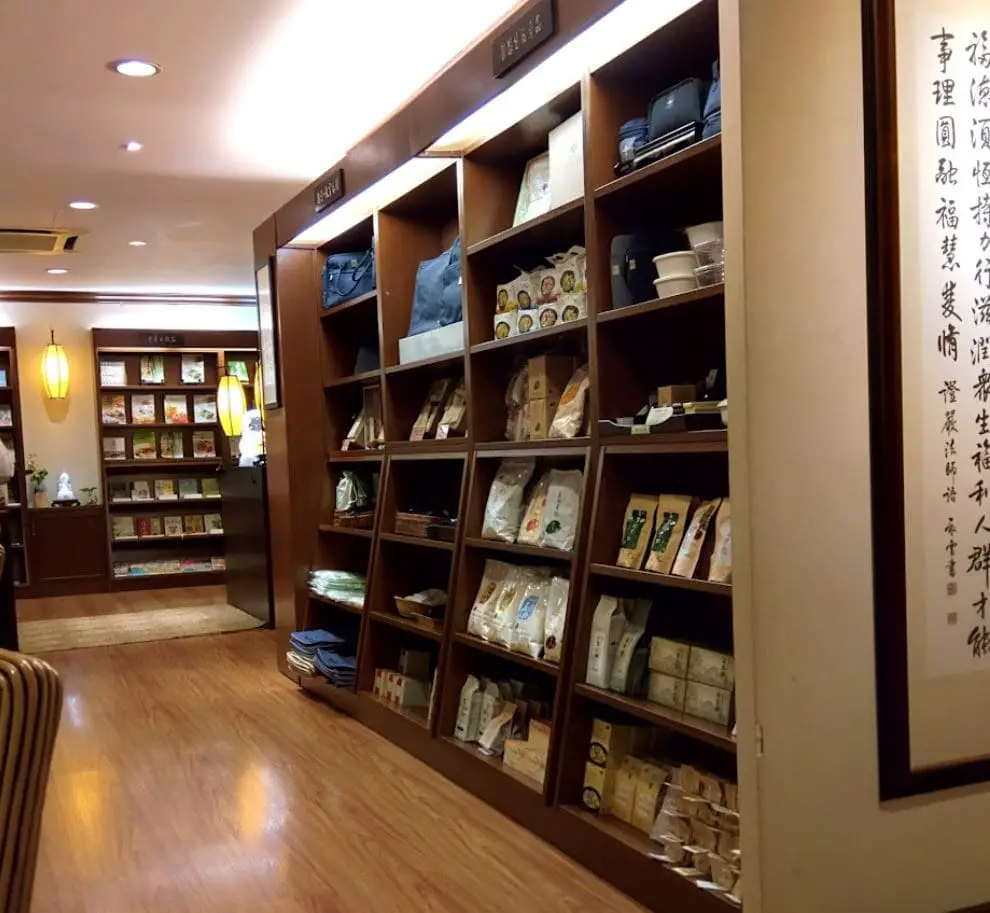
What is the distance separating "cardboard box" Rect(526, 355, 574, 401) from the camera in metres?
2.99

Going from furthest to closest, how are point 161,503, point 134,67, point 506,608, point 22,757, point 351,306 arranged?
point 161,503, point 351,306, point 134,67, point 506,608, point 22,757

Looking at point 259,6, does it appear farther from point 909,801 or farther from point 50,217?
point 50,217

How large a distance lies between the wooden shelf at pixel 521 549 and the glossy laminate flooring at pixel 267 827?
2.59 feet

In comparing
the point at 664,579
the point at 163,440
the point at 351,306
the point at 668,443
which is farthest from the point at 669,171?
the point at 163,440

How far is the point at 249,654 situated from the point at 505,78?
3.75 metres

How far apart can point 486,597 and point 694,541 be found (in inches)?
42.0

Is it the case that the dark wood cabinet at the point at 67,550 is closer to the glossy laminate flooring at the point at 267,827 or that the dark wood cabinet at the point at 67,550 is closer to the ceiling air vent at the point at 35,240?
the ceiling air vent at the point at 35,240

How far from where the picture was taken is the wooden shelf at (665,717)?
215 cm

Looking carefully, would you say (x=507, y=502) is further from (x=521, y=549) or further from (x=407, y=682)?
(x=407, y=682)

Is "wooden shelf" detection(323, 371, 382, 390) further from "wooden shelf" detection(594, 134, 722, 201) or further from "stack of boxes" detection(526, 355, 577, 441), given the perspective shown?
"wooden shelf" detection(594, 134, 722, 201)

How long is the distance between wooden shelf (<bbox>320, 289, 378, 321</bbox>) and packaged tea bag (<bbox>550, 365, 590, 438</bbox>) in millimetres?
1300

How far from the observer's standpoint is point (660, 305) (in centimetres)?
233

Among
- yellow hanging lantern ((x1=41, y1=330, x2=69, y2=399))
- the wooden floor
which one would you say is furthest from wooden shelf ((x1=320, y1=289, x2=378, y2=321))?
yellow hanging lantern ((x1=41, y1=330, x2=69, y2=399))

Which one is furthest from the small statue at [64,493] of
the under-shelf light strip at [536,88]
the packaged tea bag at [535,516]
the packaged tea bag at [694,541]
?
the packaged tea bag at [694,541]
